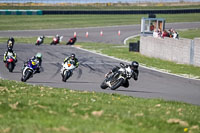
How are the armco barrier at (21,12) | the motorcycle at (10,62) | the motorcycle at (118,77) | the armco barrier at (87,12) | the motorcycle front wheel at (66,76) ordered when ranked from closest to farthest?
the motorcycle at (118,77) < the motorcycle front wheel at (66,76) < the motorcycle at (10,62) < the armco barrier at (21,12) < the armco barrier at (87,12)

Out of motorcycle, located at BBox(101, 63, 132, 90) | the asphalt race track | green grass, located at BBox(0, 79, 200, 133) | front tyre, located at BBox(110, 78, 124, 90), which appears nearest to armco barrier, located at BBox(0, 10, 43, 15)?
the asphalt race track

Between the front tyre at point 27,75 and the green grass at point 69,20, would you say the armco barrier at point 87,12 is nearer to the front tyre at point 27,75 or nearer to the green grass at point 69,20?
the green grass at point 69,20

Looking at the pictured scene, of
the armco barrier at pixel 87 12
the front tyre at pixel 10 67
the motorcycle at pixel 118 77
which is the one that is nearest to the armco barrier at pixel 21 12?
the armco barrier at pixel 87 12

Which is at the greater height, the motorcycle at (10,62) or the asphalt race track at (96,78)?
the motorcycle at (10,62)

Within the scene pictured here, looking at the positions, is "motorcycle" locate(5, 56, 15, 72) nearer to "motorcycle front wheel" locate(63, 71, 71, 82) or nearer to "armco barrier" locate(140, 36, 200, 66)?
"motorcycle front wheel" locate(63, 71, 71, 82)

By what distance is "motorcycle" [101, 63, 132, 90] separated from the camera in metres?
17.0

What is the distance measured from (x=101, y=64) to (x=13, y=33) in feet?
92.5

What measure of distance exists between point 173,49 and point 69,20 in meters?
41.6

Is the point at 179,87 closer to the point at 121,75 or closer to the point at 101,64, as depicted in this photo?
the point at 121,75

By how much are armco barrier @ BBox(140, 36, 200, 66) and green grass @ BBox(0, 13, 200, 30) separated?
29778 mm

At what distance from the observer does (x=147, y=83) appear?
67.3 ft

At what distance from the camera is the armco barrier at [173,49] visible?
26380 millimetres

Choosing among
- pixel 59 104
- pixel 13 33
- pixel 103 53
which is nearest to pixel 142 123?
pixel 59 104

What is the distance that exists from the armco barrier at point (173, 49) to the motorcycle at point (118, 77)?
31.3ft
